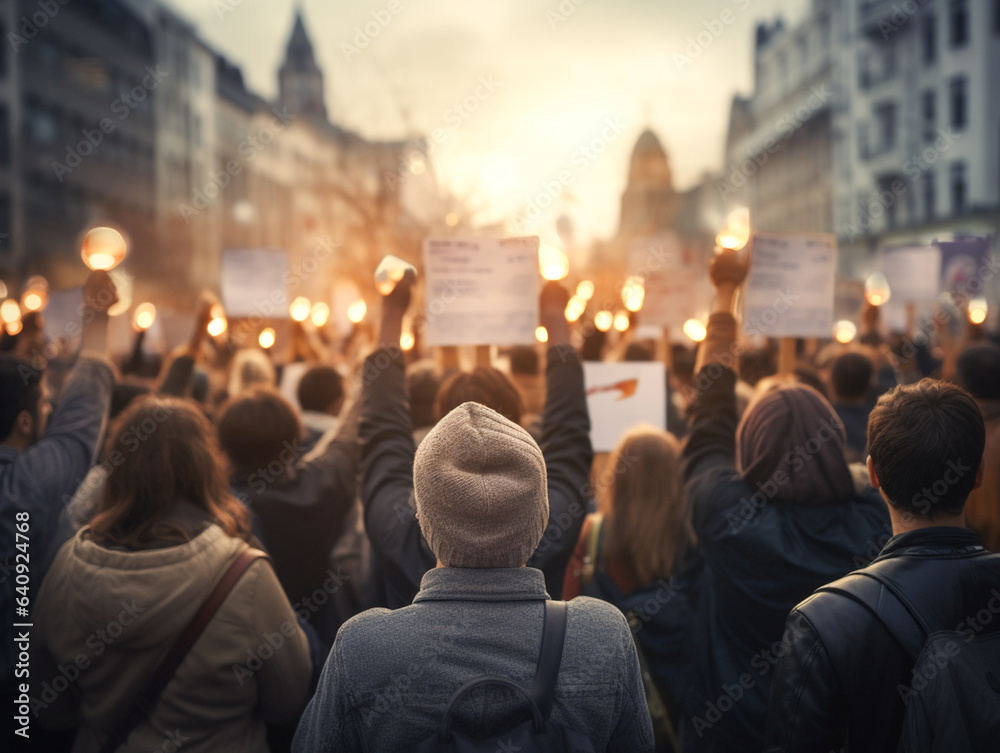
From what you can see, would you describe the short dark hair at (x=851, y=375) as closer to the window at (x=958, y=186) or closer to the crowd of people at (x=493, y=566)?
the crowd of people at (x=493, y=566)

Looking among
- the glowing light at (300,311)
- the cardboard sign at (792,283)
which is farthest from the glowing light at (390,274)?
the glowing light at (300,311)

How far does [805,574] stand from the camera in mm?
2770

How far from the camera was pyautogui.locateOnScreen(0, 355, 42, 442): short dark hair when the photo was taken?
302 cm

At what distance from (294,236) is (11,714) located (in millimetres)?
64807

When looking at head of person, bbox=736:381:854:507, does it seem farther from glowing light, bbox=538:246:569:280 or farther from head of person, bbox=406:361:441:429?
head of person, bbox=406:361:441:429

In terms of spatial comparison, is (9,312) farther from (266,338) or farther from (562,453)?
(562,453)

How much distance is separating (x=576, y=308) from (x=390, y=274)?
4.51 m

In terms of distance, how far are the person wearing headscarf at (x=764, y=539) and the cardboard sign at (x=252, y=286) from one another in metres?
5.13

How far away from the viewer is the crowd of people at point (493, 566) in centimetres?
174

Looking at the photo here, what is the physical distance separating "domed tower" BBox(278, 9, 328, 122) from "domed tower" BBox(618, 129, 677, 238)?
33437mm

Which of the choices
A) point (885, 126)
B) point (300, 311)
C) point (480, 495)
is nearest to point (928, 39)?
point (885, 126)

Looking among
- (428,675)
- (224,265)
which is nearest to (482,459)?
(428,675)

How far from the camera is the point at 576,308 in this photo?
7695 mm

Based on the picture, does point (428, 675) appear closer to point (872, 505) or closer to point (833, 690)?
point (833, 690)
